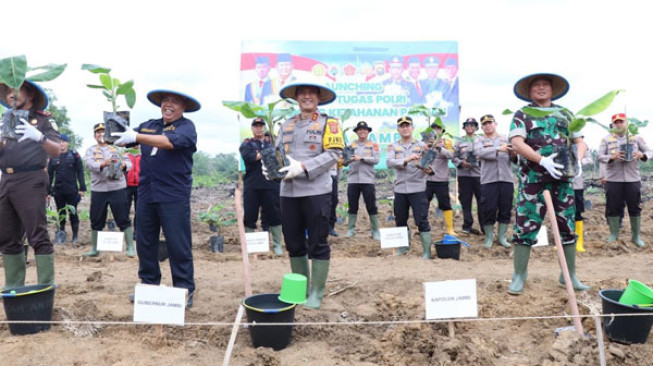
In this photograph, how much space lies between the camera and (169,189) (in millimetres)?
3414

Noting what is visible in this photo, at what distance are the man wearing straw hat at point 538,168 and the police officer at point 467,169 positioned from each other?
11.3 feet

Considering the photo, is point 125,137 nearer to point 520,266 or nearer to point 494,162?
point 520,266

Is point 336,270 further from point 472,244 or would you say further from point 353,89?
point 353,89

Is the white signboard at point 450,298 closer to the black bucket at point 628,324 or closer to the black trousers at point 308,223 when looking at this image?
the black bucket at point 628,324

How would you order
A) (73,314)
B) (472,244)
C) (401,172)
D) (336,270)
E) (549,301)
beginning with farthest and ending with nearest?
(472,244), (401,172), (336,270), (549,301), (73,314)

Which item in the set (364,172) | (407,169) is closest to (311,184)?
(407,169)

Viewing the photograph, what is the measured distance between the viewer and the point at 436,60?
33.3 feet

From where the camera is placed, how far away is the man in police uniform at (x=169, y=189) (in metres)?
3.40

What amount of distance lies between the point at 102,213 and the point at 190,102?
3.22 metres

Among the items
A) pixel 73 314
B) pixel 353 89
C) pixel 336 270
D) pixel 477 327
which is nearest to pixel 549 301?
pixel 477 327

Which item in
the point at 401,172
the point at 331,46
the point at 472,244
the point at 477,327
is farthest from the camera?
the point at 331,46

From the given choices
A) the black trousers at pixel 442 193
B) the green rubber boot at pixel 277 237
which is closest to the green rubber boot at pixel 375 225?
the black trousers at pixel 442 193

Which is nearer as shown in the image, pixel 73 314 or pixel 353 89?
pixel 73 314

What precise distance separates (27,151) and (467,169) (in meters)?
6.11
